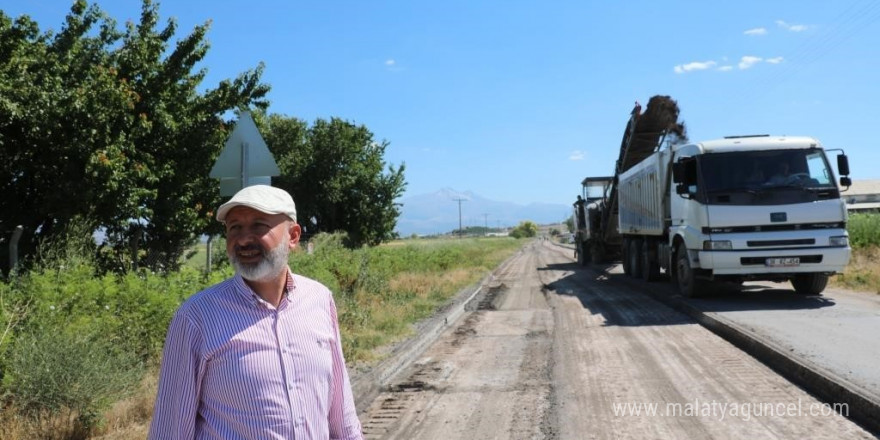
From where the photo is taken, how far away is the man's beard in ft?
7.55

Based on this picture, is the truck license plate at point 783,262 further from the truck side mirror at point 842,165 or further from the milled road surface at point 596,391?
the milled road surface at point 596,391

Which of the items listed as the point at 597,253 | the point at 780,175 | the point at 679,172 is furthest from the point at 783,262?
the point at 597,253

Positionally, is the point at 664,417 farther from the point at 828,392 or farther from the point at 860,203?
the point at 860,203

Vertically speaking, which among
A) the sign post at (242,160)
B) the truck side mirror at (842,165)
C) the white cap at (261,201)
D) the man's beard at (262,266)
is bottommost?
the man's beard at (262,266)

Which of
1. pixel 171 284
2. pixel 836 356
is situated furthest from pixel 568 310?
pixel 171 284

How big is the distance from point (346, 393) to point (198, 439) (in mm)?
645

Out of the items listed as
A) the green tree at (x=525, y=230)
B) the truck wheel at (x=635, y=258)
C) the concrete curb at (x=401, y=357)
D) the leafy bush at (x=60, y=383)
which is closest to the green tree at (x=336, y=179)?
the truck wheel at (x=635, y=258)

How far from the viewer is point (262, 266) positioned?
2318 millimetres

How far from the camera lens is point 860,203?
2461 inches

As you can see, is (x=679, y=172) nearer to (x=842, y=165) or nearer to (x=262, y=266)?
(x=842, y=165)

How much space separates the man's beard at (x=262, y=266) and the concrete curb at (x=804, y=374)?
4.87 m

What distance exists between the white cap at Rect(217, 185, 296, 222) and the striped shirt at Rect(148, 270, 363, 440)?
0.29m

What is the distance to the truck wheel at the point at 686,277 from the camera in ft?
39.5

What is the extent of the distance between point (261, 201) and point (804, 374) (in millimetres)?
6157
